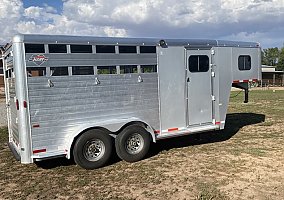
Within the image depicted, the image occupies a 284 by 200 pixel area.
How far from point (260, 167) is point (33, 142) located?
4.46 meters

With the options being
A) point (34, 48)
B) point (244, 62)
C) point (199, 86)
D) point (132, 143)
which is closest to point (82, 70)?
point (34, 48)

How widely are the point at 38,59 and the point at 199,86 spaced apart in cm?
395

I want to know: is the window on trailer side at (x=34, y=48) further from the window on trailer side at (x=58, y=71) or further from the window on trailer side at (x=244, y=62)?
the window on trailer side at (x=244, y=62)

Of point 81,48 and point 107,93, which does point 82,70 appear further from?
point 107,93

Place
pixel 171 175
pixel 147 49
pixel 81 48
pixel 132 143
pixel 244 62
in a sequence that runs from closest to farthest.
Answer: pixel 171 175, pixel 81 48, pixel 132 143, pixel 147 49, pixel 244 62

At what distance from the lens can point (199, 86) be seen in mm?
8102

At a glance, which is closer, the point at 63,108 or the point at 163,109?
the point at 63,108

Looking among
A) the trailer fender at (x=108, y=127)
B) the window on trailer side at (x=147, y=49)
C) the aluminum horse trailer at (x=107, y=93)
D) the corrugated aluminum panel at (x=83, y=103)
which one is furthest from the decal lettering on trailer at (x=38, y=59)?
the window on trailer side at (x=147, y=49)

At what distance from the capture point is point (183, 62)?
7.79 metres

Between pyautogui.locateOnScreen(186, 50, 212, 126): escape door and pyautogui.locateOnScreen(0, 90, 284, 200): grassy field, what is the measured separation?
85 cm

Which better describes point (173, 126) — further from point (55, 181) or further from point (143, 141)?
point (55, 181)

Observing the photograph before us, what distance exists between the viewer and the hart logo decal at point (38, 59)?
19.6 feet

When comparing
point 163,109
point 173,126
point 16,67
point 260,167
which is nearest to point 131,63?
point 163,109

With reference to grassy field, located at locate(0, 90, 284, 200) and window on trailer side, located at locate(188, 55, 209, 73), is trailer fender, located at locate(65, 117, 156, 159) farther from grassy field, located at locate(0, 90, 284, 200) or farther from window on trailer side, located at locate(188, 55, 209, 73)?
window on trailer side, located at locate(188, 55, 209, 73)
